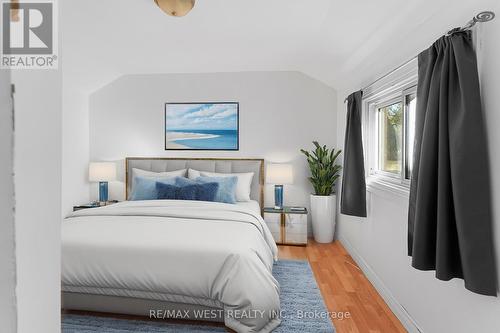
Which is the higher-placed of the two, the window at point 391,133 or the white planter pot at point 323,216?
the window at point 391,133

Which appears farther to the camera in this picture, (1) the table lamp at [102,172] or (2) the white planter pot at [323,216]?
(1) the table lamp at [102,172]

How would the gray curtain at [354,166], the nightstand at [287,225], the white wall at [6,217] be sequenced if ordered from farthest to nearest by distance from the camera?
the nightstand at [287,225] → the gray curtain at [354,166] → the white wall at [6,217]

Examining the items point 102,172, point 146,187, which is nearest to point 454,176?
point 146,187

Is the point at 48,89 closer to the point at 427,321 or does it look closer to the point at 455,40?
the point at 455,40

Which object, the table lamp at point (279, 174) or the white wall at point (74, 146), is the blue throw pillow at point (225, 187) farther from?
the white wall at point (74, 146)

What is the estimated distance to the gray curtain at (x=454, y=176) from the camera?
4.45 ft

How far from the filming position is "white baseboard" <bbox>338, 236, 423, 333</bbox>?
6.69ft

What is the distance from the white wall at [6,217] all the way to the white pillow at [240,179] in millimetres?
3576

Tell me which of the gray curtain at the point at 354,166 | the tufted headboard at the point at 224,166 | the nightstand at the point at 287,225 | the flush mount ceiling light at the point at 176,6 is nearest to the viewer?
the flush mount ceiling light at the point at 176,6

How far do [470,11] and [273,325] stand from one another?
2.11 meters

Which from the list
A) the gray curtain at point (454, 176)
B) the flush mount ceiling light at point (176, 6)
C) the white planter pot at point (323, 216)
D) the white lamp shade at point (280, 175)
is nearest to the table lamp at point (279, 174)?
the white lamp shade at point (280, 175)

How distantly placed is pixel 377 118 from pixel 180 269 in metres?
2.46

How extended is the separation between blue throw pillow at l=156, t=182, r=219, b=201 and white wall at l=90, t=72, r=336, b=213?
3.06ft

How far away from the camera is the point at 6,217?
1.05ft
